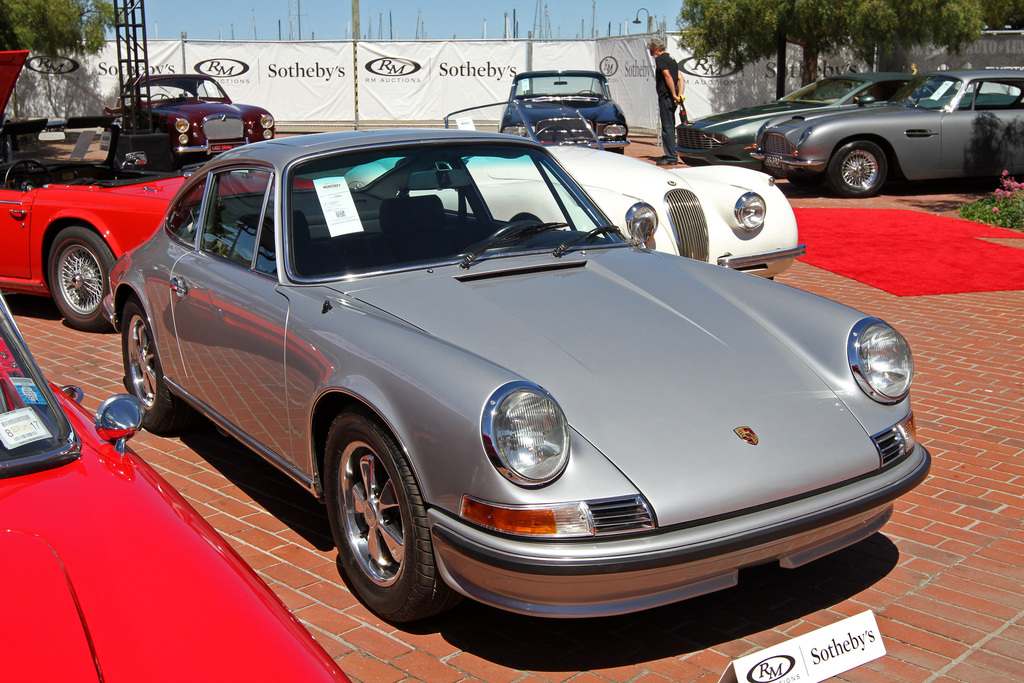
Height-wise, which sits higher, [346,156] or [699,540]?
[346,156]

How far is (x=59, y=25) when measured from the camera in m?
23.7

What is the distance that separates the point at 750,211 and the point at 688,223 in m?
0.52

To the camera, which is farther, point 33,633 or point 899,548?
point 899,548

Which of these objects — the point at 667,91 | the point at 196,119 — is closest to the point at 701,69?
the point at 667,91

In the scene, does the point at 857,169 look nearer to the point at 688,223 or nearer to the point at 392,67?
the point at 688,223

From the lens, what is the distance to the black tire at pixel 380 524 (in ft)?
9.31

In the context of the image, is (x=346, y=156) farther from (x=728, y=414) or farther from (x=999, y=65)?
(x=999, y=65)

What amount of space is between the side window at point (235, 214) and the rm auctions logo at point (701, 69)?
19914mm

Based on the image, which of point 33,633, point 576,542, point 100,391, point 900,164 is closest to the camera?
point 33,633

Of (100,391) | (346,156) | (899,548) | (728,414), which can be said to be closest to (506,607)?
(728,414)

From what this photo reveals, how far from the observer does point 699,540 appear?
260cm

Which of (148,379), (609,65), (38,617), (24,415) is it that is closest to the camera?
(38,617)

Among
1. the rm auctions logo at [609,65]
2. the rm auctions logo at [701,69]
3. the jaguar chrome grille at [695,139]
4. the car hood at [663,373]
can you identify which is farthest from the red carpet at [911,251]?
the rm auctions logo at [609,65]

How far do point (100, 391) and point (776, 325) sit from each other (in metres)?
3.99
